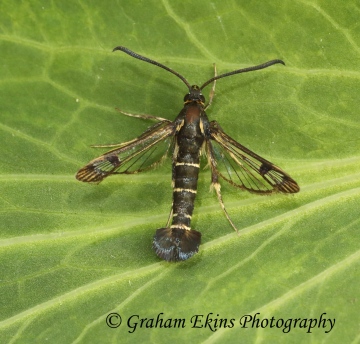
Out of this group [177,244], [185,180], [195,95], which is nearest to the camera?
[177,244]

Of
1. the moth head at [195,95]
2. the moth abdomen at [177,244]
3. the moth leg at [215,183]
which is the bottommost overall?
the moth abdomen at [177,244]

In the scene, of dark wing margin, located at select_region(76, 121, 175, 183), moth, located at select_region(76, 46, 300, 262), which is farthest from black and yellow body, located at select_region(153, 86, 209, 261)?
dark wing margin, located at select_region(76, 121, 175, 183)

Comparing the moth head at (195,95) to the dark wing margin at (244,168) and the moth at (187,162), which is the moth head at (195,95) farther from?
the dark wing margin at (244,168)

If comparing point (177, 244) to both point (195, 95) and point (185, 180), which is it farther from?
point (195, 95)

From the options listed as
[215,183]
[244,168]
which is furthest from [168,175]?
[244,168]

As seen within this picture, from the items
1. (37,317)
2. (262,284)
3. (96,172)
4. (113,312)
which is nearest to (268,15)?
(96,172)

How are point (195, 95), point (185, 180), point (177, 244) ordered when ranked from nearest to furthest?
point (177, 244), point (185, 180), point (195, 95)

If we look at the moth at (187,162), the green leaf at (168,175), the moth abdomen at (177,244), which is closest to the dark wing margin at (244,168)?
the moth at (187,162)

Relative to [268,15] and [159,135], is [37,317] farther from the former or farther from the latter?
[268,15]
